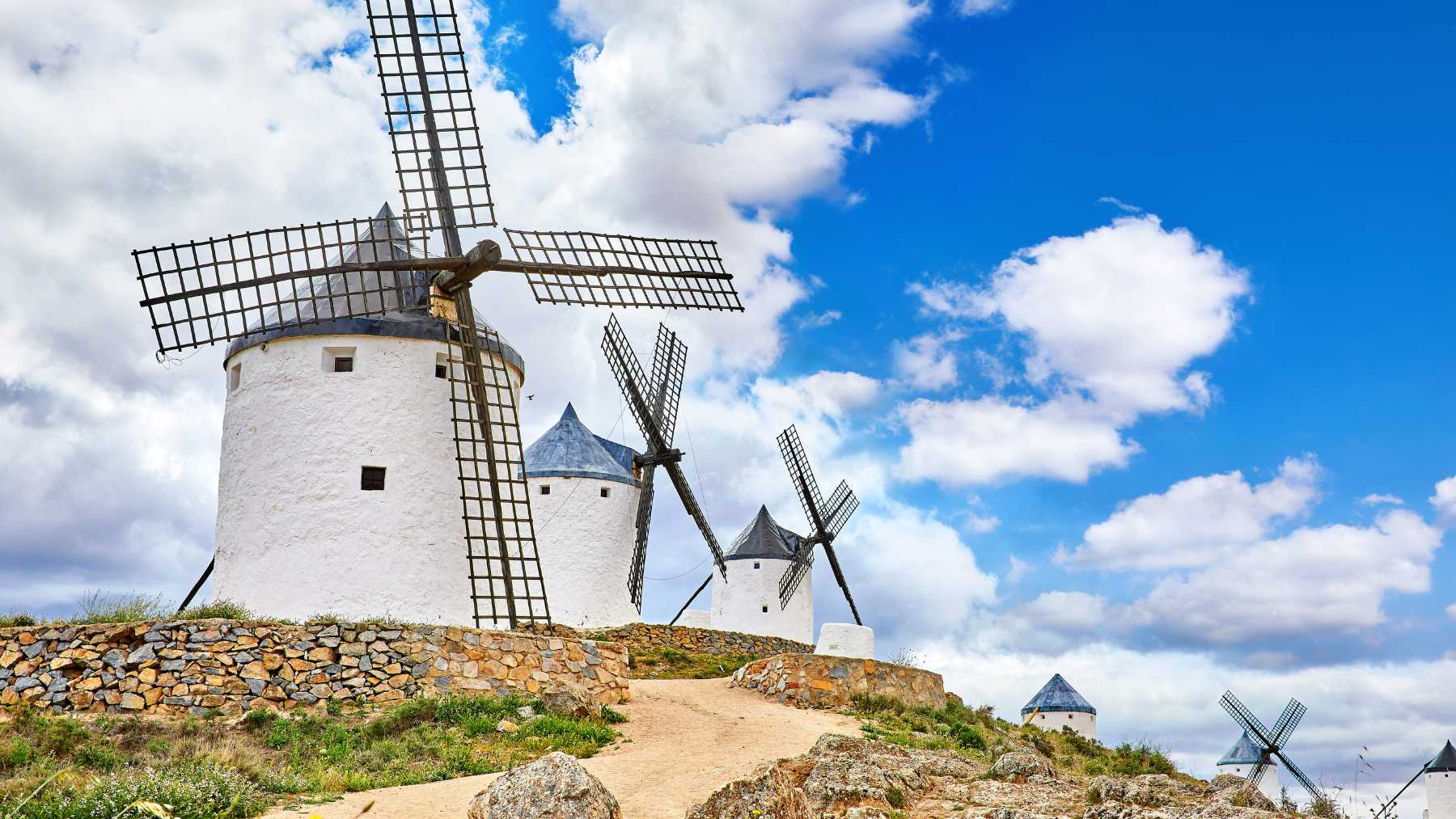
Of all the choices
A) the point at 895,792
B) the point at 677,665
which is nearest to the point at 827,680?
the point at 677,665

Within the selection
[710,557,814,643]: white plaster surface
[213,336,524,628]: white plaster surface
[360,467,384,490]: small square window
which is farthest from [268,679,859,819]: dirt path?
[710,557,814,643]: white plaster surface

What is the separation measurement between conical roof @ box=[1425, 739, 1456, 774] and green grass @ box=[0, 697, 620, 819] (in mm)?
27147

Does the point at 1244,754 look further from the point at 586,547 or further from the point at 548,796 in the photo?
the point at 548,796

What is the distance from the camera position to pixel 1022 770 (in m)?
11.8

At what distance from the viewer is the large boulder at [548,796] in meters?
8.45

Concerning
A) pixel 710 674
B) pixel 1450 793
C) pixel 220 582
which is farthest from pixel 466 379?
pixel 1450 793

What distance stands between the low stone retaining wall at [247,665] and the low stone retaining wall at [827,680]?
12.6ft

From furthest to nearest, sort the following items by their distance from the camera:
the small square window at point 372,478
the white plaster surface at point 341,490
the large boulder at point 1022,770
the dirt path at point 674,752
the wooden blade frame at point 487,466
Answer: the small square window at point 372,478 → the wooden blade frame at point 487,466 → the white plaster surface at point 341,490 → the large boulder at point 1022,770 → the dirt path at point 674,752

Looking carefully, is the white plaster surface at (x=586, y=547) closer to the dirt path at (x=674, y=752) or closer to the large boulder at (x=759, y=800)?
the dirt path at (x=674, y=752)

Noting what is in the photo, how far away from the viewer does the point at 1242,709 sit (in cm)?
3869

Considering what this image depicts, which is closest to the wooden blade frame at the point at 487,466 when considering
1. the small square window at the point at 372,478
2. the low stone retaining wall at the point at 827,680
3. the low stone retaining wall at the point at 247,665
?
the low stone retaining wall at the point at 247,665

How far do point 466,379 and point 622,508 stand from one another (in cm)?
973

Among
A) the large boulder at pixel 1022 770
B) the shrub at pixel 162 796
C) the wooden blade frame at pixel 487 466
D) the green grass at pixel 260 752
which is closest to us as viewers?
the shrub at pixel 162 796

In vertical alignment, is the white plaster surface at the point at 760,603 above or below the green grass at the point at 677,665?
above
